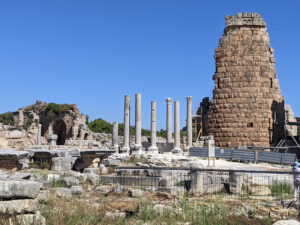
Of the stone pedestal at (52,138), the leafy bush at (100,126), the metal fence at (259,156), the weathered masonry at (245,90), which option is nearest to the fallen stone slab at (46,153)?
the metal fence at (259,156)

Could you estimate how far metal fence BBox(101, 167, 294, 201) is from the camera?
11.2m

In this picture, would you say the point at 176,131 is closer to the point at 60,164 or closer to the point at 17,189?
the point at 60,164

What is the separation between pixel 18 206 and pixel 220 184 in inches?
276

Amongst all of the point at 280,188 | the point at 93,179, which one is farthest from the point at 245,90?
the point at 93,179

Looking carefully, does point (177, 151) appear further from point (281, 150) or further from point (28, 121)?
point (28, 121)

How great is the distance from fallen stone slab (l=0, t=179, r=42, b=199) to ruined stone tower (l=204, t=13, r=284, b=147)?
21365 millimetres

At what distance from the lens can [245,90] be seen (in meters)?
26.9

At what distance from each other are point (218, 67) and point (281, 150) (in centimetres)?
696

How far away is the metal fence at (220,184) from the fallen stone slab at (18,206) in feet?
16.1

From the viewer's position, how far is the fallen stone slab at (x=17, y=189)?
6570mm

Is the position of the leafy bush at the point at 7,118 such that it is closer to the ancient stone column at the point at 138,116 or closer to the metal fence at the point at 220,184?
the ancient stone column at the point at 138,116

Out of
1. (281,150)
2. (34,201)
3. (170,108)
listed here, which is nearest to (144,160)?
(170,108)

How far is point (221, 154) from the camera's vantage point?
866 inches

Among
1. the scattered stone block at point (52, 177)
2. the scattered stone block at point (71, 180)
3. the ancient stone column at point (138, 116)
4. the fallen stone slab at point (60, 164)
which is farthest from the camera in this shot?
the ancient stone column at point (138, 116)
